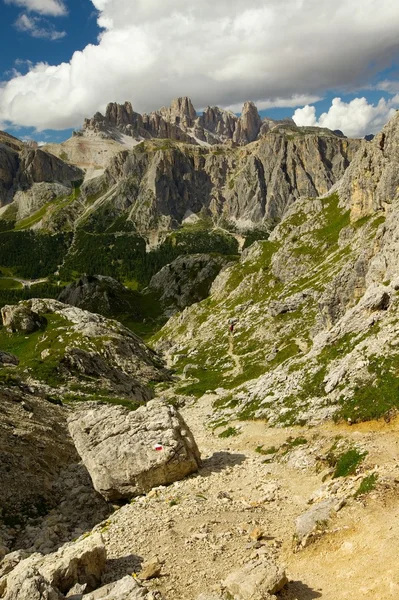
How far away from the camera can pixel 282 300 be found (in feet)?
292

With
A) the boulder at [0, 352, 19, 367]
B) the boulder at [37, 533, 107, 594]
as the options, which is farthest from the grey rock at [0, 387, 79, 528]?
the boulder at [0, 352, 19, 367]

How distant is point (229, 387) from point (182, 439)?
37.5 m

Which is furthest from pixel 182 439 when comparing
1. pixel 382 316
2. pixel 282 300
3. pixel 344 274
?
pixel 282 300

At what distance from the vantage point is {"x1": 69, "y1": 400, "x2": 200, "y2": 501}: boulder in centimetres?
2619

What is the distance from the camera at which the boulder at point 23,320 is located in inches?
3639

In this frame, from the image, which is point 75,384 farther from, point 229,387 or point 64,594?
point 64,594

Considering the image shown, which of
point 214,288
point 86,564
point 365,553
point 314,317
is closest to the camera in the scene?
point 365,553

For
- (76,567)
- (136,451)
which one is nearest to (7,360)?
(136,451)

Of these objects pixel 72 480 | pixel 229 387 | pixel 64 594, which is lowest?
pixel 229 387

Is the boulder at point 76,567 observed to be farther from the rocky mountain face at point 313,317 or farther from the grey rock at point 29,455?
the rocky mountain face at point 313,317

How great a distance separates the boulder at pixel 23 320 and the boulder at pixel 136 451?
225 ft

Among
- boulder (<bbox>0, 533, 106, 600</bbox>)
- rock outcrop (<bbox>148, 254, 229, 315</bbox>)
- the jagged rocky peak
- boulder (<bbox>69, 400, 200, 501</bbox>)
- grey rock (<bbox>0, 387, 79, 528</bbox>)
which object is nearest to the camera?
boulder (<bbox>0, 533, 106, 600</bbox>)

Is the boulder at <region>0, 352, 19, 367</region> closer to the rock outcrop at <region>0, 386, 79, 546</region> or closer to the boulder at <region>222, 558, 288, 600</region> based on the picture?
the rock outcrop at <region>0, 386, 79, 546</region>

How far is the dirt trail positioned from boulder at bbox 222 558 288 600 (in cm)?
63
